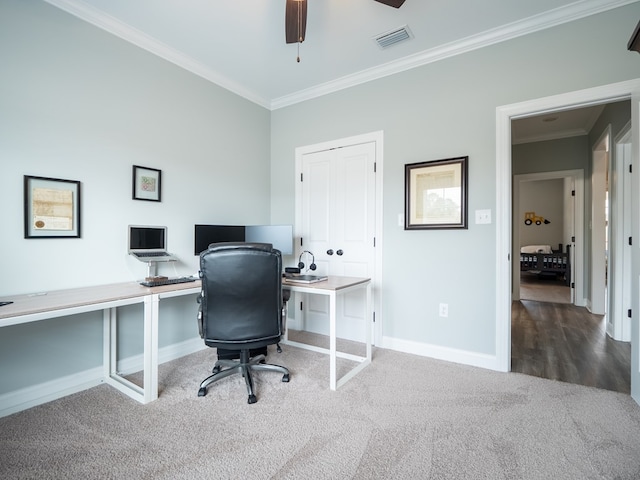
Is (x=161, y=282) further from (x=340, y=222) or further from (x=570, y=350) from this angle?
(x=570, y=350)

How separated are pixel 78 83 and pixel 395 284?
10.1ft

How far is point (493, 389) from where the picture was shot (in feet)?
7.52

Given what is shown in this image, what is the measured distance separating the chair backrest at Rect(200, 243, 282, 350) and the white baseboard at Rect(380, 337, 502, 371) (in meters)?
1.42

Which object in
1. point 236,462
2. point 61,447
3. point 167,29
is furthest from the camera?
point 167,29

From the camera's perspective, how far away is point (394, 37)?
8.86 ft

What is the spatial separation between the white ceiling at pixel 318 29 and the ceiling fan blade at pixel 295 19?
0.33m

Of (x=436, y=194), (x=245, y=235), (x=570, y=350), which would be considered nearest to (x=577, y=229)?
(x=570, y=350)

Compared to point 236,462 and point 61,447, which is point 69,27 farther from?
point 236,462

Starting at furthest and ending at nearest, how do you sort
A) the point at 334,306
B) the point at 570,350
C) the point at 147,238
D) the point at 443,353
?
the point at 570,350
the point at 443,353
the point at 147,238
the point at 334,306

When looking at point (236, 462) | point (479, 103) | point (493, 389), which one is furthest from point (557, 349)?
point (236, 462)

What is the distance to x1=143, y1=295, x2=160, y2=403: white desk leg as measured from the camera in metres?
2.11

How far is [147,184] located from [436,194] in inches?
101

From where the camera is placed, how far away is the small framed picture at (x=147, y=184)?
266 cm

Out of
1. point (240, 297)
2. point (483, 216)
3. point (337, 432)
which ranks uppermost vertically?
point (483, 216)
